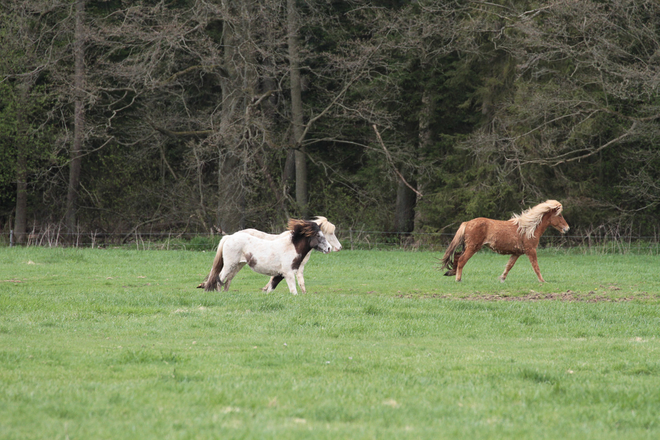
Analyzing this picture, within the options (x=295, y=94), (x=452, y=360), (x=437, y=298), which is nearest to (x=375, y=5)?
(x=295, y=94)

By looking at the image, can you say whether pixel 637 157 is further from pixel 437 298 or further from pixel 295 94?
pixel 437 298

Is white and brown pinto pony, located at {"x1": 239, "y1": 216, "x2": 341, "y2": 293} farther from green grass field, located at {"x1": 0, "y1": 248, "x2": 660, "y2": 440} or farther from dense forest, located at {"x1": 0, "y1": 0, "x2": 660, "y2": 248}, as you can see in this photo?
dense forest, located at {"x1": 0, "y1": 0, "x2": 660, "y2": 248}

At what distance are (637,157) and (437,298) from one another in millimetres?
18238

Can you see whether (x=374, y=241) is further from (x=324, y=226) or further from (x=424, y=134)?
(x=324, y=226)

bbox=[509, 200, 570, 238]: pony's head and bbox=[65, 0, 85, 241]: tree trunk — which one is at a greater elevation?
bbox=[65, 0, 85, 241]: tree trunk

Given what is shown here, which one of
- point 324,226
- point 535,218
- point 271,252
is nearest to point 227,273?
point 271,252

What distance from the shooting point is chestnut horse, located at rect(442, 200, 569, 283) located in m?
17.2

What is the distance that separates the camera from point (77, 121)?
31.5 metres

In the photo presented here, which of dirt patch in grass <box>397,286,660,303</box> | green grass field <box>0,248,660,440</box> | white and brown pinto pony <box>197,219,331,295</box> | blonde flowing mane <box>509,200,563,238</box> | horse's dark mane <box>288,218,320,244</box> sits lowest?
green grass field <box>0,248,660,440</box>

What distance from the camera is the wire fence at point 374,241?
2836cm

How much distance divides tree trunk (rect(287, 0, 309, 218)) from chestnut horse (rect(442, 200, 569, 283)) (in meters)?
15.0

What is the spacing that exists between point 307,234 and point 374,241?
17634 mm

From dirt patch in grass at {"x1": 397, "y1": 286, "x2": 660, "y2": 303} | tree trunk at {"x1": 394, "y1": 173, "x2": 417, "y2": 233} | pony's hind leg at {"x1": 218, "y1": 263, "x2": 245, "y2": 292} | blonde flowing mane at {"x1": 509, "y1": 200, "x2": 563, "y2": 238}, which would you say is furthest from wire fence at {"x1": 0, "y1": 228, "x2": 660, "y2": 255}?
pony's hind leg at {"x1": 218, "y1": 263, "x2": 245, "y2": 292}

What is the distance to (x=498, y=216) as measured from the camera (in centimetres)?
3098
